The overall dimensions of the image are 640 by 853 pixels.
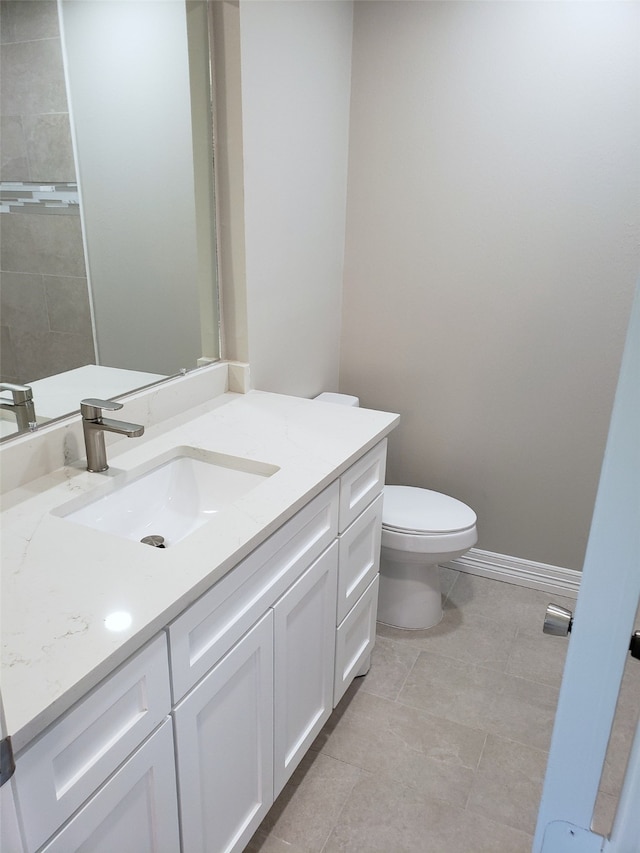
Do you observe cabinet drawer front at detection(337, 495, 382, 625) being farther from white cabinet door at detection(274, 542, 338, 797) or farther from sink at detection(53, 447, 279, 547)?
sink at detection(53, 447, 279, 547)

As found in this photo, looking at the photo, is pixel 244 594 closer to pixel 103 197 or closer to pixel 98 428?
pixel 98 428

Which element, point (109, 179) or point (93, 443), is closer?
point (93, 443)

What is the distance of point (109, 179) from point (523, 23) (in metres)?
1.51

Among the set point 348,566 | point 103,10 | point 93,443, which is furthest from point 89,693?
point 103,10

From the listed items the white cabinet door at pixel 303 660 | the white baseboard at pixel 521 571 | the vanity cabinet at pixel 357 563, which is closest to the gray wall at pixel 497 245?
the white baseboard at pixel 521 571

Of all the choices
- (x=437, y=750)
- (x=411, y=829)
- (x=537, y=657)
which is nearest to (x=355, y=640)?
(x=437, y=750)

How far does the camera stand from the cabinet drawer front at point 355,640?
1.83 meters

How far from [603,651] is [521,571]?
223 centimetres

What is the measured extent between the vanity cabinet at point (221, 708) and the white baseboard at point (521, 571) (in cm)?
96

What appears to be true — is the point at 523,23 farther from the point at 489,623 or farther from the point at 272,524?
the point at 489,623

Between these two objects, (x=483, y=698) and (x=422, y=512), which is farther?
(x=422, y=512)

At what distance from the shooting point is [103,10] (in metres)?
1.49

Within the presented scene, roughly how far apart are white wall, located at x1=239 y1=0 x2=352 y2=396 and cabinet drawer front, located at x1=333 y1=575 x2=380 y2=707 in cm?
78

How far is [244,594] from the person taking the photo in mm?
1249
